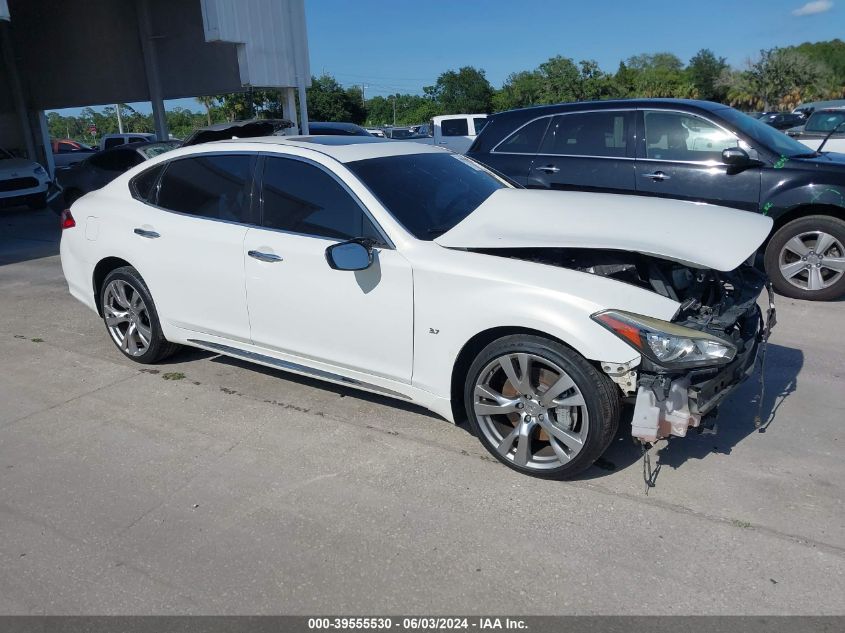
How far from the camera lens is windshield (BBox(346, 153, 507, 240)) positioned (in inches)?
160

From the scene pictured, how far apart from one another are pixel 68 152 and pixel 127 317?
31.2 metres

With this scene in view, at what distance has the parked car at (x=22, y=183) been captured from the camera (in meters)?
14.6

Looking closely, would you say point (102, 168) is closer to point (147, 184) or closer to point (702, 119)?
point (147, 184)

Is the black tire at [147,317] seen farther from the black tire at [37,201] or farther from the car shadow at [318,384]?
the black tire at [37,201]

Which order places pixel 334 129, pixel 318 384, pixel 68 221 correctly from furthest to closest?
pixel 334 129
pixel 68 221
pixel 318 384

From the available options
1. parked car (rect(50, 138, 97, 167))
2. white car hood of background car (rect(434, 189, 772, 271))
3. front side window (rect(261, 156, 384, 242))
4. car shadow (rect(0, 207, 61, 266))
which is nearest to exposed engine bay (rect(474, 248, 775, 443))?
white car hood of background car (rect(434, 189, 772, 271))

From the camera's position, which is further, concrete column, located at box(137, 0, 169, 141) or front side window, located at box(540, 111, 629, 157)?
concrete column, located at box(137, 0, 169, 141)

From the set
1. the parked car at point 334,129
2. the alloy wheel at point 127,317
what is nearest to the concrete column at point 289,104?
the parked car at point 334,129

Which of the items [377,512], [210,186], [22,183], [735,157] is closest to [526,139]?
[735,157]

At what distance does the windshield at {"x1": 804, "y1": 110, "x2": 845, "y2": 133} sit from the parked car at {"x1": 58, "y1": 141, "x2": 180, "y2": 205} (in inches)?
519

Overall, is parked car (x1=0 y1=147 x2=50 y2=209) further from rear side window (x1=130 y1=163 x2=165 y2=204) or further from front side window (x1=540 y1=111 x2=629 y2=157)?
front side window (x1=540 y1=111 x2=629 y2=157)

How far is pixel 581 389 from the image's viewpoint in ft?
10.8

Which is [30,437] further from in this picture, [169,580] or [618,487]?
[618,487]

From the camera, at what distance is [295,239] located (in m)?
4.22
